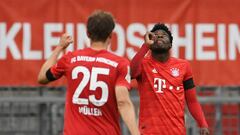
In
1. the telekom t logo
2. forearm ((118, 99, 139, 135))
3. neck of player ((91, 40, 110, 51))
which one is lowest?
forearm ((118, 99, 139, 135))

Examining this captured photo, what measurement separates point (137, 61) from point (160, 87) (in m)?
0.34

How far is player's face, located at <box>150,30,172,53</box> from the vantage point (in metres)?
8.16

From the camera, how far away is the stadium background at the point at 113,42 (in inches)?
442

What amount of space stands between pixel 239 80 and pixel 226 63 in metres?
0.28

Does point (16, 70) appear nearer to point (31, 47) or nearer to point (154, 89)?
point (31, 47)

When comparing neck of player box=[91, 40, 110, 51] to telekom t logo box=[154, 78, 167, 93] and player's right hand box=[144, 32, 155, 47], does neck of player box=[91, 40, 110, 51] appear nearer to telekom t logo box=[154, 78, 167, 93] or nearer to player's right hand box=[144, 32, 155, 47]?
player's right hand box=[144, 32, 155, 47]

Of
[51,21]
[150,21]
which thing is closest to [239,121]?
[150,21]

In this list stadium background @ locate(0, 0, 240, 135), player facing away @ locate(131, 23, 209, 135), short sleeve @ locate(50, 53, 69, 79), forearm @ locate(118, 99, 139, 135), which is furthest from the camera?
stadium background @ locate(0, 0, 240, 135)

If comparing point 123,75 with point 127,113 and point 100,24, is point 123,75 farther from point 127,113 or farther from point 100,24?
point 100,24

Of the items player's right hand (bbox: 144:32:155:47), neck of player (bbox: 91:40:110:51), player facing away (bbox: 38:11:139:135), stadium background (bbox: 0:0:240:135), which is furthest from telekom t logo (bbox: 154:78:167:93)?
stadium background (bbox: 0:0:240:135)

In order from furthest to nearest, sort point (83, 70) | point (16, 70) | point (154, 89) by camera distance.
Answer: point (16, 70) → point (154, 89) → point (83, 70)

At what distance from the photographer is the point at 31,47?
11.2 metres

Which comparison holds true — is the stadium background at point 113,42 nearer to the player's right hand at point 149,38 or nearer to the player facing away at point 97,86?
the player's right hand at point 149,38

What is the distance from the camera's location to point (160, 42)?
8195 mm
